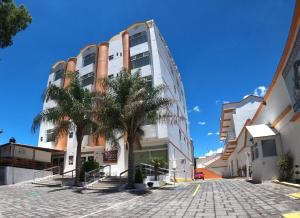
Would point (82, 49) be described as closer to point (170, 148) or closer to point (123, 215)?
point (170, 148)

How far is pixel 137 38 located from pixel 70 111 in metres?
16.7

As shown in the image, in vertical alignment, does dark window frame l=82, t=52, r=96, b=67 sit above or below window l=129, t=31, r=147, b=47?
below

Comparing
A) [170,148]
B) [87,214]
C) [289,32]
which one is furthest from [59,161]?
[289,32]

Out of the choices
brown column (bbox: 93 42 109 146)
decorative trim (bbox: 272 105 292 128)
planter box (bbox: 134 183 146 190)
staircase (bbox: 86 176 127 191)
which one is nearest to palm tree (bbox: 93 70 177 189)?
planter box (bbox: 134 183 146 190)

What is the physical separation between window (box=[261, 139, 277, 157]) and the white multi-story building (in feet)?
32.9

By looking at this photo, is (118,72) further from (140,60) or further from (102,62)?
(102,62)

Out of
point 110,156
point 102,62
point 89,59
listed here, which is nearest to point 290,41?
point 110,156

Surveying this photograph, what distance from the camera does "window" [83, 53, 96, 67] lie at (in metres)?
38.1

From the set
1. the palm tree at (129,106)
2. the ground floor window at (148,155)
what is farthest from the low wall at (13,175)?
the ground floor window at (148,155)

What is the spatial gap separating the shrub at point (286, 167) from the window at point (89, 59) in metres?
27.5

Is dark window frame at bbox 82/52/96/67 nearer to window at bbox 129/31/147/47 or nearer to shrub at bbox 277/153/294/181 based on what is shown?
window at bbox 129/31/147/47

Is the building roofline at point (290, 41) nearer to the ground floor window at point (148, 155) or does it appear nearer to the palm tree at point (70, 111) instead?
the palm tree at point (70, 111)

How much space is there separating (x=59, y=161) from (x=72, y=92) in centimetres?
1613

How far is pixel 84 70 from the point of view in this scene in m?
38.2
